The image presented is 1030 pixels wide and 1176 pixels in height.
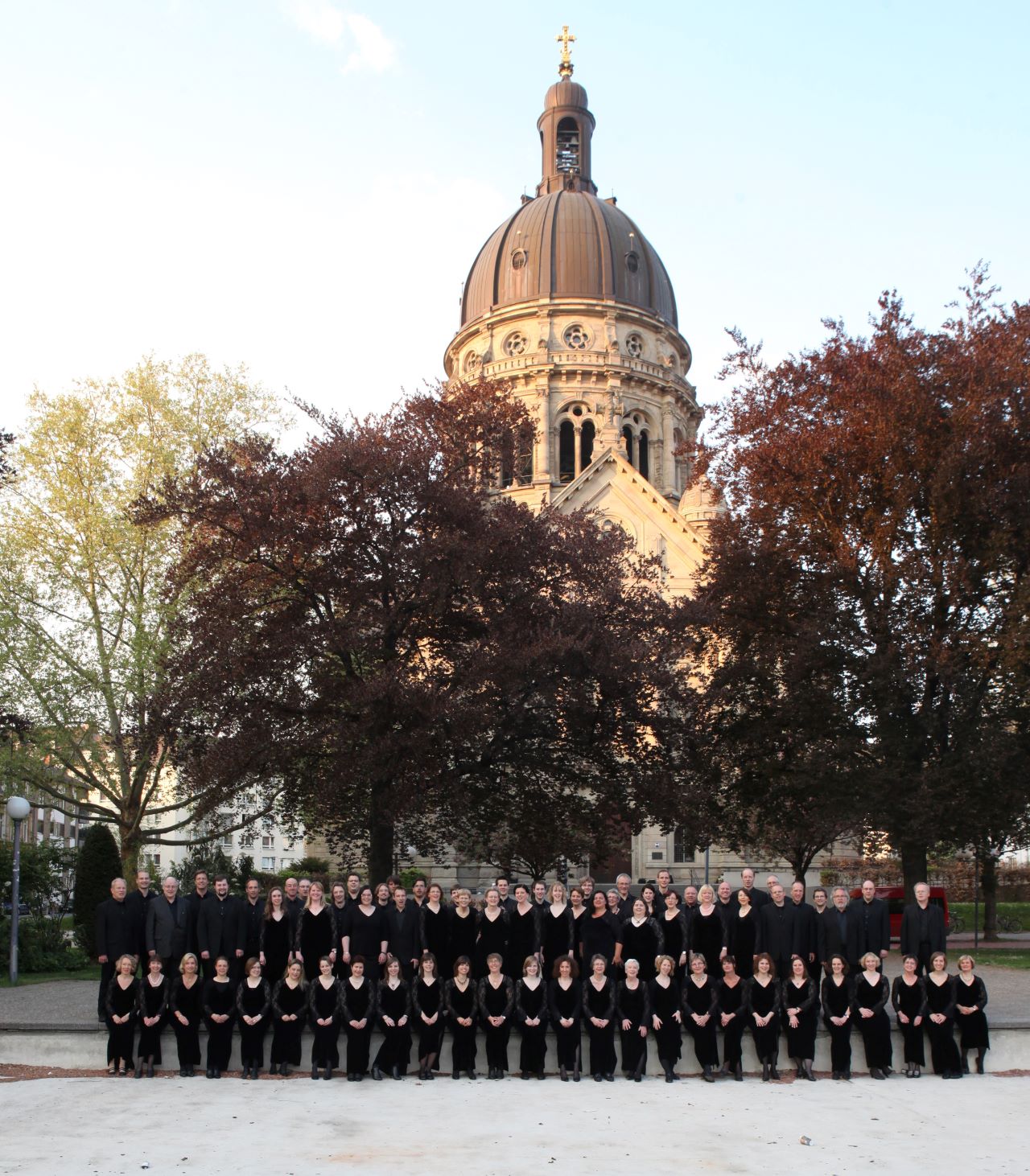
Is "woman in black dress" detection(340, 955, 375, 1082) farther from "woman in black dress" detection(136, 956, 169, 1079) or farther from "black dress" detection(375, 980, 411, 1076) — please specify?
"woman in black dress" detection(136, 956, 169, 1079)

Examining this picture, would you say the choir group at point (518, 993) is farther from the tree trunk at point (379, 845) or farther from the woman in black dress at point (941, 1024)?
the tree trunk at point (379, 845)

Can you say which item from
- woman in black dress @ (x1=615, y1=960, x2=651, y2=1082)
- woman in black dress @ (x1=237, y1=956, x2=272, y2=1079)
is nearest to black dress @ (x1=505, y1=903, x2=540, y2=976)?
woman in black dress @ (x1=615, y1=960, x2=651, y2=1082)

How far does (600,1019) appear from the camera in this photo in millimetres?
13523

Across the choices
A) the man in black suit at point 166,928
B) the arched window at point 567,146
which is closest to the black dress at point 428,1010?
the man in black suit at point 166,928

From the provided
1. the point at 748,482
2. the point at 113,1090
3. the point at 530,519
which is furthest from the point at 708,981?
the point at 748,482

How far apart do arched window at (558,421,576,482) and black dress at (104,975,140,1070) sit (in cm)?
4400

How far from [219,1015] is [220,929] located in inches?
43.9

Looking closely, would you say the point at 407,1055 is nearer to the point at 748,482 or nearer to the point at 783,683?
the point at 783,683

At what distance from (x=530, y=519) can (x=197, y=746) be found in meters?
6.25

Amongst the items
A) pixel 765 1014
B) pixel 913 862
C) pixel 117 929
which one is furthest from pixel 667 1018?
pixel 913 862

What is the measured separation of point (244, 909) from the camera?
47.8 feet

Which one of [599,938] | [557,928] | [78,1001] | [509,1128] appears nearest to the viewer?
[509,1128]

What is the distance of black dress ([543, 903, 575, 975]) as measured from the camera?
1452 cm

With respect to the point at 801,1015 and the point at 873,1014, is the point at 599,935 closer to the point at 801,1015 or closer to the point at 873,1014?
the point at 801,1015
